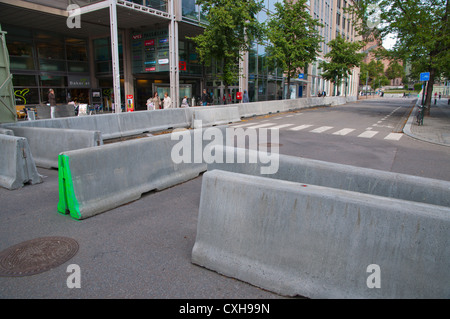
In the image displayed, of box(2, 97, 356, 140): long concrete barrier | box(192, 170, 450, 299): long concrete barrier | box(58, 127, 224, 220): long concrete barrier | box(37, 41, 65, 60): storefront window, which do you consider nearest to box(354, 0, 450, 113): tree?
box(2, 97, 356, 140): long concrete barrier

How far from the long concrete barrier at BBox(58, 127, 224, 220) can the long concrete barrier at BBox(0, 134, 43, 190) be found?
209cm

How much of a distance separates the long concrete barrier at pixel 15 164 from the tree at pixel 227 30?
18.8 meters

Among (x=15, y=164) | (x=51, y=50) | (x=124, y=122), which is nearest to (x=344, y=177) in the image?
(x=15, y=164)

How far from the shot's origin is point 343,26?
70.9 m

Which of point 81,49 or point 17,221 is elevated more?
point 81,49

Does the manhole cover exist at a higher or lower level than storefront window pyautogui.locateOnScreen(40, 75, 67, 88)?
lower

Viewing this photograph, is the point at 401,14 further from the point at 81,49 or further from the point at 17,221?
the point at 81,49

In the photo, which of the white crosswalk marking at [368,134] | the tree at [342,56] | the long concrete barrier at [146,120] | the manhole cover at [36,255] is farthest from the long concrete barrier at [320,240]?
the tree at [342,56]

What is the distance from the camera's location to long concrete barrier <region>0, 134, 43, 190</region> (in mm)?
6410

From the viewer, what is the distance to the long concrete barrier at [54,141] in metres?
7.85

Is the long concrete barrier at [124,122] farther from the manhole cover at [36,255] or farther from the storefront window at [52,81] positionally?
the storefront window at [52,81]

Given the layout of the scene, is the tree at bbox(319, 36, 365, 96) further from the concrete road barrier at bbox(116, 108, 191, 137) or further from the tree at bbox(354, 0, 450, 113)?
the concrete road barrier at bbox(116, 108, 191, 137)
